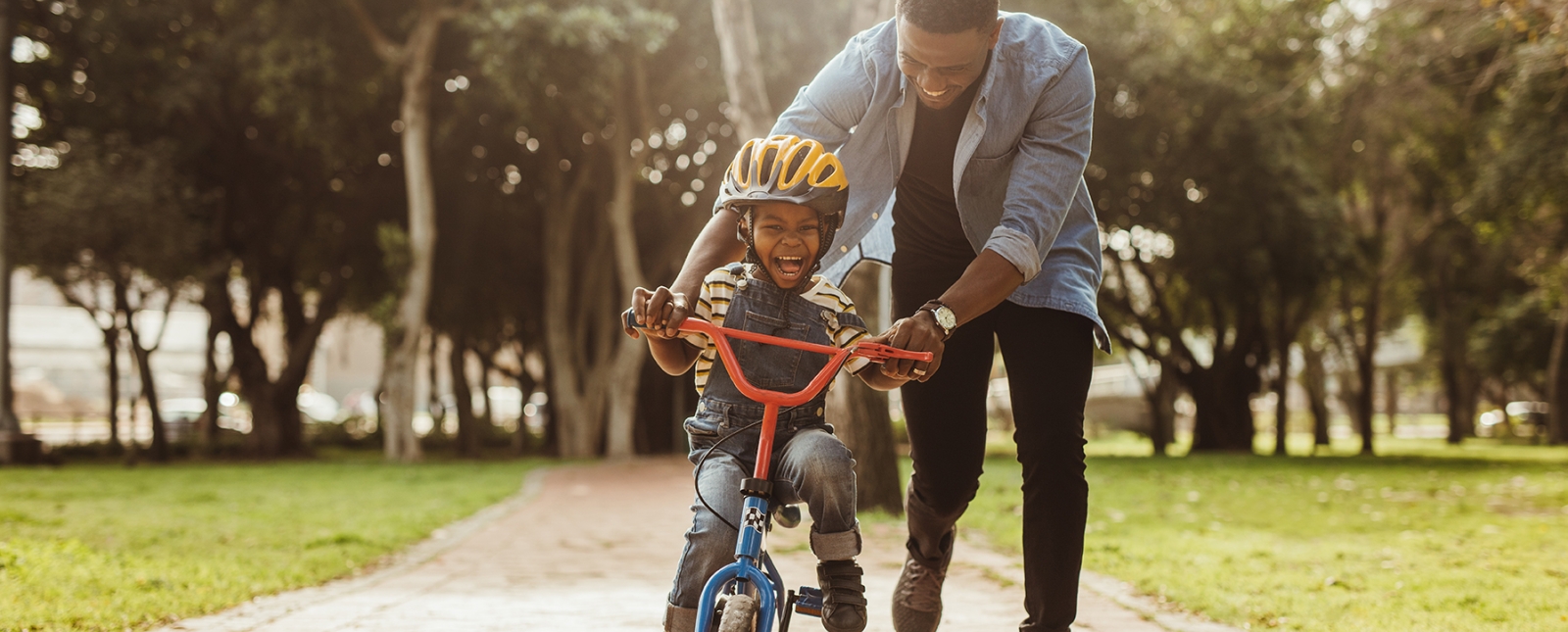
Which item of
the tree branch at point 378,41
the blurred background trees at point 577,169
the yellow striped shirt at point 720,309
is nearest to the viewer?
the yellow striped shirt at point 720,309

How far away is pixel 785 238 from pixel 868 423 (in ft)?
20.3

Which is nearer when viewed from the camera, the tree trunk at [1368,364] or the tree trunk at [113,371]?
the tree trunk at [113,371]

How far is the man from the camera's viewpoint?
2709mm

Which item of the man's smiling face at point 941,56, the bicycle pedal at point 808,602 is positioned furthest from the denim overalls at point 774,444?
the man's smiling face at point 941,56

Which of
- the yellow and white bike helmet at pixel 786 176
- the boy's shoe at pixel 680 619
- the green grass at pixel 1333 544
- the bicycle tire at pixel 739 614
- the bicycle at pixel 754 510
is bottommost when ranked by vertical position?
the green grass at pixel 1333 544

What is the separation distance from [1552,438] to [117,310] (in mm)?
33236

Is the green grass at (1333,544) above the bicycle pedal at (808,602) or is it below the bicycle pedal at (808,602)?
below

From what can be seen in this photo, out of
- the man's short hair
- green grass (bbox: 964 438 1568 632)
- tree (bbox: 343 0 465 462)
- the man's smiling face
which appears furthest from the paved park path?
tree (bbox: 343 0 465 462)

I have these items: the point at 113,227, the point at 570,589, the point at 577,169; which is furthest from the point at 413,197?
the point at 570,589

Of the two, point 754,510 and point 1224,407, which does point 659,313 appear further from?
point 1224,407

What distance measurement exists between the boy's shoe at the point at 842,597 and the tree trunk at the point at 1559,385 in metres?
31.2

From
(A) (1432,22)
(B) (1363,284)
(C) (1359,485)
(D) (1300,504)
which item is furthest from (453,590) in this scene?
(B) (1363,284)

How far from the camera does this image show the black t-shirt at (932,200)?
10.5 feet

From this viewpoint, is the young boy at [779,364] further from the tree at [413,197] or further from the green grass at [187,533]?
the tree at [413,197]
